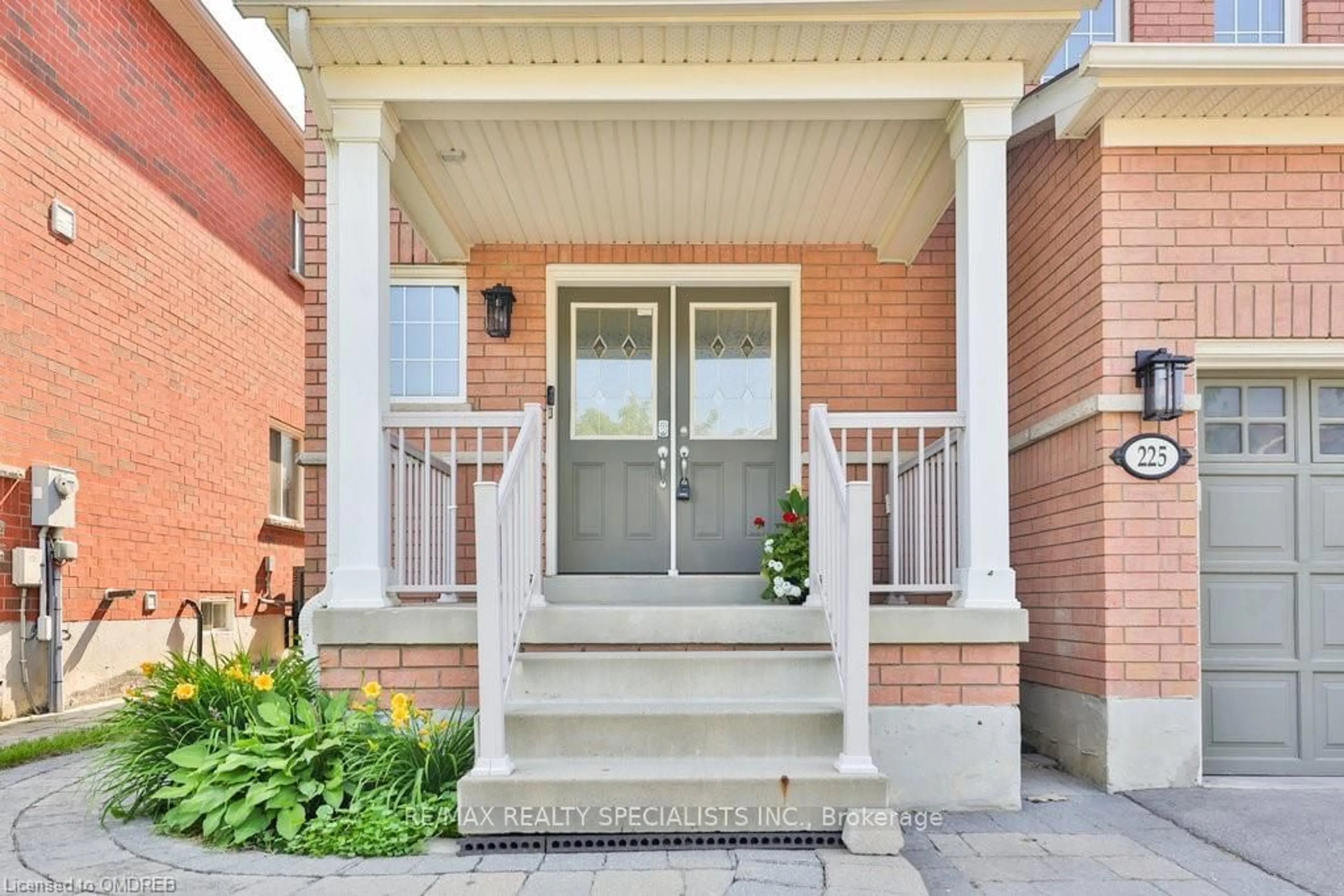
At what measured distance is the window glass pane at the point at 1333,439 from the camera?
4.56 m

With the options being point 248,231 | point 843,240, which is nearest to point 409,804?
point 843,240

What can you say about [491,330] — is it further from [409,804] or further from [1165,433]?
[1165,433]

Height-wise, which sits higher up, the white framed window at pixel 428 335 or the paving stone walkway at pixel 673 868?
the white framed window at pixel 428 335

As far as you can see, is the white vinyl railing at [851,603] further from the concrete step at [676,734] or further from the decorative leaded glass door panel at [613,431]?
the decorative leaded glass door panel at [613,431]

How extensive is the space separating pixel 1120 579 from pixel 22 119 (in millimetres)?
7031

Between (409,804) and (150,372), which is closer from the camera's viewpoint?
(409,804)

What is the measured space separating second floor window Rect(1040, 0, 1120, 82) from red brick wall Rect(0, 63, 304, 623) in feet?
20.9

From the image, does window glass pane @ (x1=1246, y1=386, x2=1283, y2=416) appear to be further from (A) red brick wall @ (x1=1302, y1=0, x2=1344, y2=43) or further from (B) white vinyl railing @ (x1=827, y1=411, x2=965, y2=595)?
(A) red brick wall @ (x1=1302, y1=0, x2=1344, y2=43)

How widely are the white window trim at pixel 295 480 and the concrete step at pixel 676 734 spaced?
22.3 ft

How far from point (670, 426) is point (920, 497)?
192 cm

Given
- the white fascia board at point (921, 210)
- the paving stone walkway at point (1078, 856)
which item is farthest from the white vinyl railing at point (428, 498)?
the white fascia board at point (921, 210)

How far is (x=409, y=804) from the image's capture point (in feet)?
11.3

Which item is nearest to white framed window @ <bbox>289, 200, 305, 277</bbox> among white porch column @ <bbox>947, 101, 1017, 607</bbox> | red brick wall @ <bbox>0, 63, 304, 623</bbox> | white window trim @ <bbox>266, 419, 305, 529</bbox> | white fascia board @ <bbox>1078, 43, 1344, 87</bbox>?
red brick wall @ <bbox>0, 63, 304, 623</bbox>

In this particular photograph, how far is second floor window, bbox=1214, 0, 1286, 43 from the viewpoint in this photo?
198 inches
